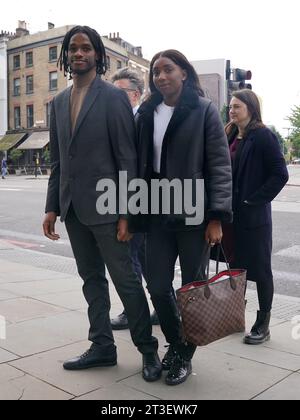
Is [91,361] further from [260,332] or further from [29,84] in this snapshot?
[29,84]

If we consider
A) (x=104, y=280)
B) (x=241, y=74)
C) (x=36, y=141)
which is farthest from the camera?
(x=36, y=141)

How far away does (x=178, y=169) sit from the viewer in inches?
117

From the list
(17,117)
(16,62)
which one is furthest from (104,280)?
(16,62)

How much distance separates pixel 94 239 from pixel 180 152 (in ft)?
2.68

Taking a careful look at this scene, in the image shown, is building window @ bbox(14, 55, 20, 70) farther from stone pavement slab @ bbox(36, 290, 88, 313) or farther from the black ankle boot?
the black ankle boot

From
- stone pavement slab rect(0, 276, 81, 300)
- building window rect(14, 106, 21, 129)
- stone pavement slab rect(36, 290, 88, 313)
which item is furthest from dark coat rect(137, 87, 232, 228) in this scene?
building window rect(14, 106, 21, 129)

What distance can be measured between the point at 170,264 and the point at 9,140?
43.8 m

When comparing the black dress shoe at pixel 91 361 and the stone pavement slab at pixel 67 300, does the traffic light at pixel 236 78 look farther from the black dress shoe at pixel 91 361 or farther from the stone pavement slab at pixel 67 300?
the black dress shoe at pixel 91 361

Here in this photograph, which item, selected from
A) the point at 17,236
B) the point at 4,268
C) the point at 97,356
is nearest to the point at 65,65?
the point at 97,356

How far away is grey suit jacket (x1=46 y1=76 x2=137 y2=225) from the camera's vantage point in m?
3.02

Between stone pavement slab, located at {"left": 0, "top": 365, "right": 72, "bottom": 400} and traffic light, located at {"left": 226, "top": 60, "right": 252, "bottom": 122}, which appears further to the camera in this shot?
traffic light, located at {"left": 226, "top": 60, "right": 252, "bottom": 122}

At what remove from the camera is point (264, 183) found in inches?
151

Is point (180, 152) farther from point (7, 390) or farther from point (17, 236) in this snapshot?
point (17, 236)

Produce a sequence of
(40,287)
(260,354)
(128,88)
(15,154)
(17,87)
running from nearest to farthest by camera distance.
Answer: (260,354)
(128,88)
(40,287)
(15,154)
(17,87)
